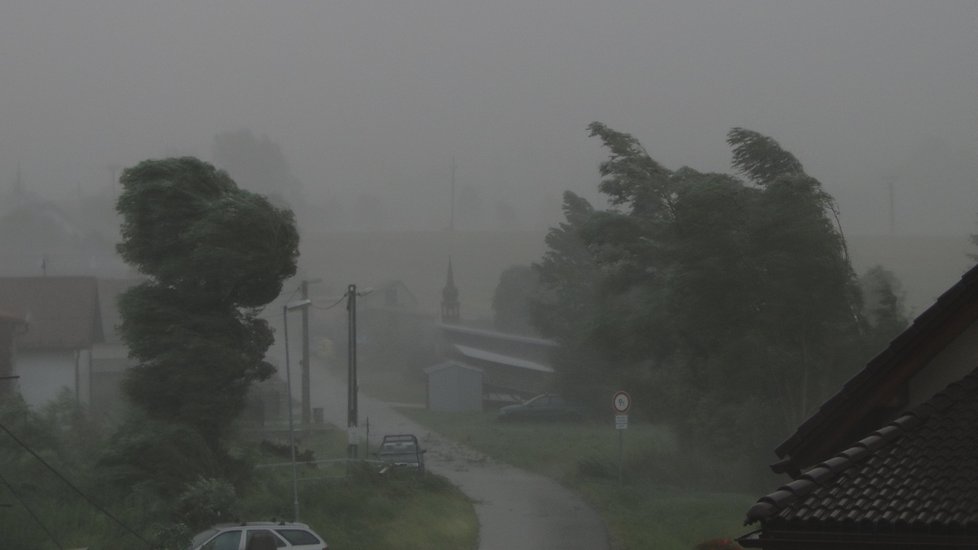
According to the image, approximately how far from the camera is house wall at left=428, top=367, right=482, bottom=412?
6312 cm

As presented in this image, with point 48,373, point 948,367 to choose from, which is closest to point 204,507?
point 948,367

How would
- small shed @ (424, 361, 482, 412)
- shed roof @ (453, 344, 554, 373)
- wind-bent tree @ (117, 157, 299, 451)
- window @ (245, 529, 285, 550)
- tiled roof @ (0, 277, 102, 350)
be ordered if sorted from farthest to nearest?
shed roof @ (453, 344, 554, 373)
small shed @ (424, 361, 482, 412)
tiled roof @ (0, 277, 102, 350)
wind-bent tree @ (117, 157, 299, 451)
window @ (245, 529, 285, 550)

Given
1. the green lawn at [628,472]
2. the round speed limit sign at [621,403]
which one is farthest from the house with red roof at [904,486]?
the round speed limit sign at [621,403]

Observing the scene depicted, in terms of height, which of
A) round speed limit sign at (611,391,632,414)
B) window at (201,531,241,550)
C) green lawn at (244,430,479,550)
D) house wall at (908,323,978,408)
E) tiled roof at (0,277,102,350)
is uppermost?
house wall at (908,323,978,408)

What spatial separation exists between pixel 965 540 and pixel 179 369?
2414cm

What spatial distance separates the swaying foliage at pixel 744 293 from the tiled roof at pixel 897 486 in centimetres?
2569

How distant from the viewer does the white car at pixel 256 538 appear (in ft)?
63.5

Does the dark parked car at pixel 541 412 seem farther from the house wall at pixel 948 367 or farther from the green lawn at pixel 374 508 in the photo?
the house wall at pixel 948 367

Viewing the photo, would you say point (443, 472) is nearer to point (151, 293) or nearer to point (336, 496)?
point (336, 496)

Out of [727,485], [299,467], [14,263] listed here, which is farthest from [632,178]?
[14,263]

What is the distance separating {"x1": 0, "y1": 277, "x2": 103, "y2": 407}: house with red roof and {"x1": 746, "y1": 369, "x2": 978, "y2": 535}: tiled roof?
38.0m

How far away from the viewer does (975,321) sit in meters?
7.54

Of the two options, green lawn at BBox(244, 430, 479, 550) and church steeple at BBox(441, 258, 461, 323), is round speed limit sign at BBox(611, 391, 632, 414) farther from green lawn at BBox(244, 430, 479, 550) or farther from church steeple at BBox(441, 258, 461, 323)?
church steeple at BBox(441, 258, 461, 323)

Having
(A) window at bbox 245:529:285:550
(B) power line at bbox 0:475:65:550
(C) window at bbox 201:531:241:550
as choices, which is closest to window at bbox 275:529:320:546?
(A) window at bbox 245:529:285:550
